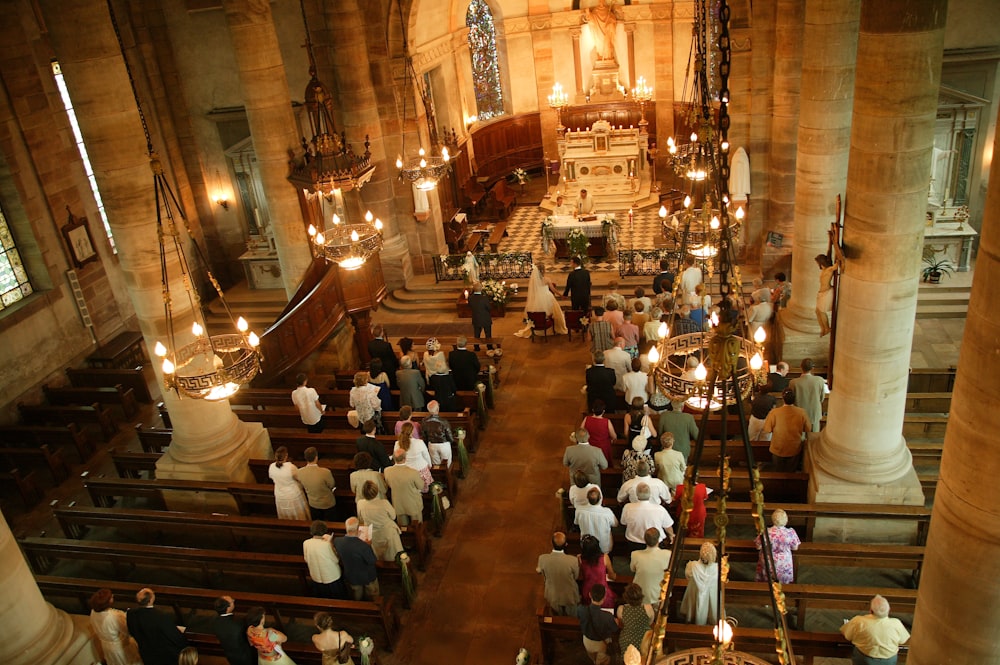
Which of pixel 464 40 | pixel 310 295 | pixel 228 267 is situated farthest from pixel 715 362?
pixel 464 40

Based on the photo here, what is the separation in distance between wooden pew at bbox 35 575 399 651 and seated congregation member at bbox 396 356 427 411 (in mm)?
4003

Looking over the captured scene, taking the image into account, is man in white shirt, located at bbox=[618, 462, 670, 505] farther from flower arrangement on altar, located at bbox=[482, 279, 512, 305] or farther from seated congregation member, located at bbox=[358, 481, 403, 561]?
flower arrangement on altar, located at bbox=[482, 279, 512, 305]

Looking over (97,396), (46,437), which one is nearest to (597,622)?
(46,437)

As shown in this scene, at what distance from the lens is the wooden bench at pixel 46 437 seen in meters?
15.6

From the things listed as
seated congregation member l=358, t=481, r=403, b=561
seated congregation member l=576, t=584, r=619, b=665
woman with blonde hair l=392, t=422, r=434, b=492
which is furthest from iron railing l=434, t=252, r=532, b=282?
seated congregation member l=576, t=584, r=619, b=665

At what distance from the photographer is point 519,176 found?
27.8 metres

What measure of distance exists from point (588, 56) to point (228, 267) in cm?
1348

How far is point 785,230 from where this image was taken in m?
17.7

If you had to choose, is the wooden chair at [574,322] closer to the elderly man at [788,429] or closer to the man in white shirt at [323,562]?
the elderly man at [788,429]

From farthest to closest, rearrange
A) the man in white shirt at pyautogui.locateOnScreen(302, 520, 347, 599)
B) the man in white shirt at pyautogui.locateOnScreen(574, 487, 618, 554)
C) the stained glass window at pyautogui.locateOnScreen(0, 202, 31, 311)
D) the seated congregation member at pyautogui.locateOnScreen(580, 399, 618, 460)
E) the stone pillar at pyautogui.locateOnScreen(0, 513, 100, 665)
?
1. the stained glass window at pyautogui.locateOnScreen(0, 202, 31, 311)
2. the seated congregation member at pyautogui.locateOnScreen(580, 399, 618, 460)
3. the man in white shirt at pyautogui.locateOnScreen(302, 520, 347, 599)
4. the man in white shirt at pyautogui.locateOnScreen(574, 487, 618, 554)
5. the stone pillar at pyautogui.locateOnScreen(0, 513, 100, 665)

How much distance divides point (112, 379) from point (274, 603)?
378 inches

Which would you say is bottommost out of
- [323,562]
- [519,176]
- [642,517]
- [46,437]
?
[46,437]

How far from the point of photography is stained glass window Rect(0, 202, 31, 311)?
17.2 meters

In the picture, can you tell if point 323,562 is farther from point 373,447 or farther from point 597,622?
point 597,622
